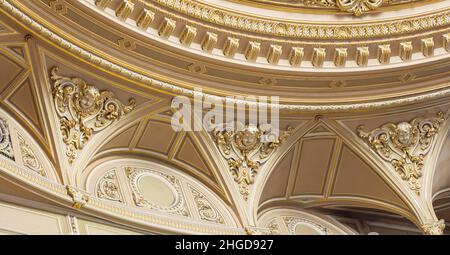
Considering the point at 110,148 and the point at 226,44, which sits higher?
the point at 226,44

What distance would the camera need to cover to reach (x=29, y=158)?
9.95 m

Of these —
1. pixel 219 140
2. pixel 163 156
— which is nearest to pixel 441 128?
pixel 219 140

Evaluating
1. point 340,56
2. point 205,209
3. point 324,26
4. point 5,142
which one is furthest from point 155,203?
point 324,26

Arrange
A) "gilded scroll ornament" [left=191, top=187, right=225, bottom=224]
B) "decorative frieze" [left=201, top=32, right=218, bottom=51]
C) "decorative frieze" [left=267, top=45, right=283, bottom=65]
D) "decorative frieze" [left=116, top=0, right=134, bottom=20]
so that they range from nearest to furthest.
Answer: "decorative frieze" [left=116, top=0, right=134, bottom=20]
"decorative frieze" [left=201, top=32, right=218, bottom=51]
"gilded scroll ornament" [left=191, top=187, right=225, bottom=224]
"decorative frieze" [left=267, top=45, right=283, bottom=65]

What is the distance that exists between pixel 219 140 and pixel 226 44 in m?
1.60

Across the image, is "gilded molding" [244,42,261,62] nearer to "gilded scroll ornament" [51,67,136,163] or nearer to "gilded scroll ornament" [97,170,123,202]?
"gilded scroll ornament" [51,67,136,163]

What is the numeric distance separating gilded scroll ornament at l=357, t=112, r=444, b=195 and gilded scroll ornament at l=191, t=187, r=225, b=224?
288 centimetres

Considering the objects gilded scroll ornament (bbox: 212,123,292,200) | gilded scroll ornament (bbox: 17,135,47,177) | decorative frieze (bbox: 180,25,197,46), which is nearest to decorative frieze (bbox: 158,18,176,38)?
decorative frieze (bbox: 180,25,197,46)

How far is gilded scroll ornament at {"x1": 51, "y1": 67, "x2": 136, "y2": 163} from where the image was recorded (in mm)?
10500

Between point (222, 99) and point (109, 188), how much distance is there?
231 cm

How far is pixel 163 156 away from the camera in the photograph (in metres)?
12.0

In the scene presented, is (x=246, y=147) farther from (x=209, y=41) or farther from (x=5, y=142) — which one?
(x=5, y=142)
